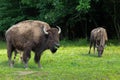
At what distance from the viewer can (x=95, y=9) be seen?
37312 mm

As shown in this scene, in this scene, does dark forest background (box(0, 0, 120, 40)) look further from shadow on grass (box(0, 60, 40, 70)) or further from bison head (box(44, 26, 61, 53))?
bison head (box(44, 26, 61, 53))

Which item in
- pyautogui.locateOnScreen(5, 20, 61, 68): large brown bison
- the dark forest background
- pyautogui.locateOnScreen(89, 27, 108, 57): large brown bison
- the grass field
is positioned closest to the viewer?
the grass field

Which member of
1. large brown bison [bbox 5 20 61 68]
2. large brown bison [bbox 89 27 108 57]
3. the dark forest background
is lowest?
the dark forest background

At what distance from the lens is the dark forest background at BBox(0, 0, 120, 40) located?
3459 centimetres

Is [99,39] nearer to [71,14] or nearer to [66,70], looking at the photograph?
[66,70]

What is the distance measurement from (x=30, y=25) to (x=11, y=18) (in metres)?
26.5

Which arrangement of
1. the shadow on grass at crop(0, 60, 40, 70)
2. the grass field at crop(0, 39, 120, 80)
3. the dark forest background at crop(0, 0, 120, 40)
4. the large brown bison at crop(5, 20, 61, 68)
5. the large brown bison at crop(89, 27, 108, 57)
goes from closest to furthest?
the grass field at crop(0, 39, 120, 80) < the large brown bison at crop(5, 20, 61, 68) < the shadow on grass at crop(0, 60, 40, 70) < the large brown bison at crop(89, 27, 108, 57) < the dark forest background at crop(0, 0, 120, 40)

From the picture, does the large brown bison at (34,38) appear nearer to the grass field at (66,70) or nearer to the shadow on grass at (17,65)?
the shadow on grass at (17,65)

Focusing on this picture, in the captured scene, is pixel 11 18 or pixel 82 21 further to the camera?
pixel 11 18

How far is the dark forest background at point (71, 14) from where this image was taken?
34594mm

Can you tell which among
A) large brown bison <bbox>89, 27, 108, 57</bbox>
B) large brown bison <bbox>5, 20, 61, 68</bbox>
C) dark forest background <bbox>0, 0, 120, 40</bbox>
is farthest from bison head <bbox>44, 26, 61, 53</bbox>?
dark forest background <bbox>0, 0, 120, 40</bbox>

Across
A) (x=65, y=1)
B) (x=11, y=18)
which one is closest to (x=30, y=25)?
(x=65, y=1)

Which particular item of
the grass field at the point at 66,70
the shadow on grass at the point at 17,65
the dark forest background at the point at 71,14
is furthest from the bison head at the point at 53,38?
the dark forest background at the point at 71,14

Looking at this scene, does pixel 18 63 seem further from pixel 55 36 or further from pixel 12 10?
pixel 12 10
